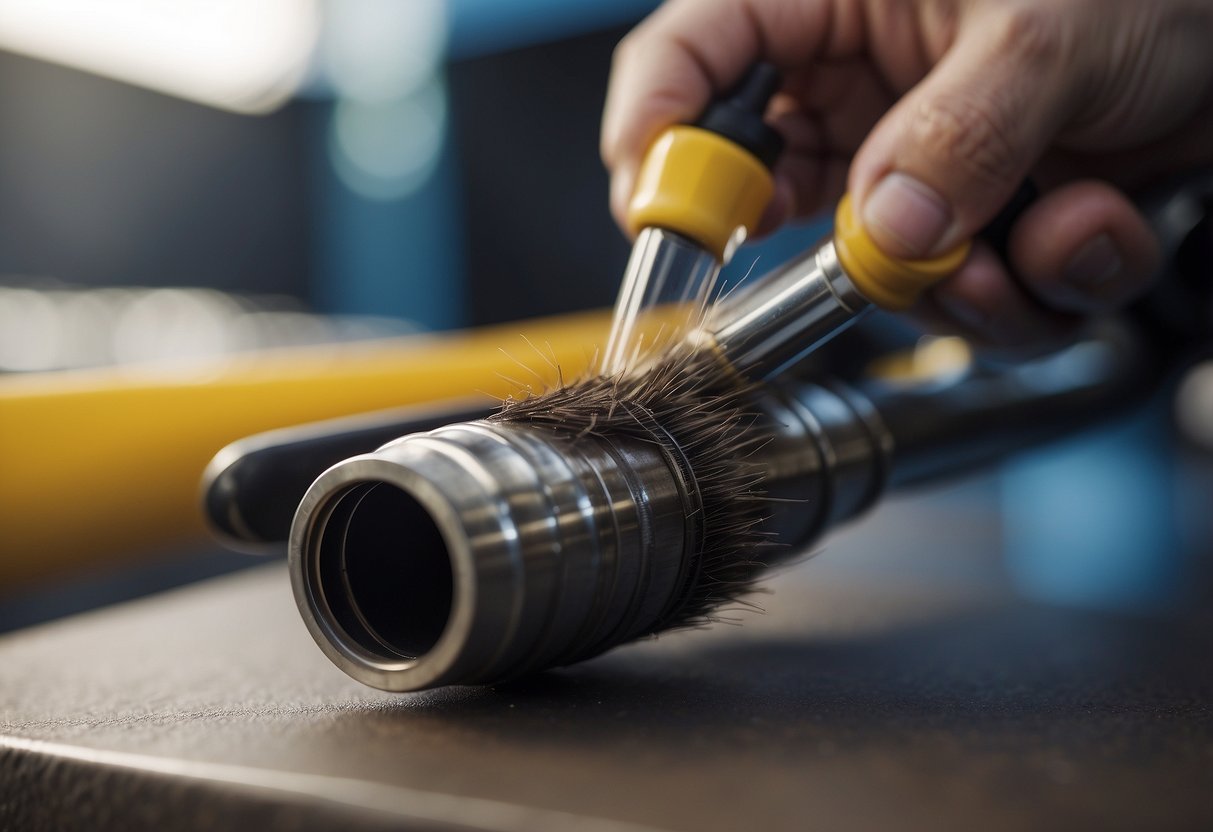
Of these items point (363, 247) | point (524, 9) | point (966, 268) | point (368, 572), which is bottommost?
point (363, 247)

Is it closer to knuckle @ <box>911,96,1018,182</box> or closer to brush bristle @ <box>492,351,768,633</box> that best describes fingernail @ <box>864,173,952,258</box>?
knuckle @ <box>911,96,1018,182</box>

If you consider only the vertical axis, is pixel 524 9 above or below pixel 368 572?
above

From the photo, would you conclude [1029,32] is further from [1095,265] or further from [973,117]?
[1095,265]

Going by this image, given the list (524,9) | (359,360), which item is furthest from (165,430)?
(524,9)

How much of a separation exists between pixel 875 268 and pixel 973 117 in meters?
0.09

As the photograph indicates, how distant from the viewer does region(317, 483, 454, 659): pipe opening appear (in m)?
0.33

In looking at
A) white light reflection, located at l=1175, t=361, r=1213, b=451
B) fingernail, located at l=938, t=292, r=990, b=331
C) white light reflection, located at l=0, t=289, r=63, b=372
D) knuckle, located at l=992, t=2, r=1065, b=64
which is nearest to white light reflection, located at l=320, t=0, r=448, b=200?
white light reflection, located at l=0, t=289, r=63, b=372

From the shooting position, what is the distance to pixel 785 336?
1.49 ft

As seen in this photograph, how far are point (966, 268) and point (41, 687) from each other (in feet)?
1.85

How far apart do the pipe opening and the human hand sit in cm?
25

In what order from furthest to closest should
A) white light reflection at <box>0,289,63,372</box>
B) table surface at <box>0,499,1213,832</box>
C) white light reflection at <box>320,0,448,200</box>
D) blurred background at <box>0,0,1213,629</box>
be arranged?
white light reflection at <box>320,0,448,200</box>
blurred background at <box>0,0,1213,629</box>
white light reflection at <box>0,289,63,372</box>
table surface at <box>0,499,1213,832</box>

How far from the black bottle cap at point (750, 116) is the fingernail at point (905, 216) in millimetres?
67

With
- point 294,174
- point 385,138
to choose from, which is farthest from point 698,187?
point 385,138

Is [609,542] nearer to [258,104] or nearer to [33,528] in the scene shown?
[33,528]
